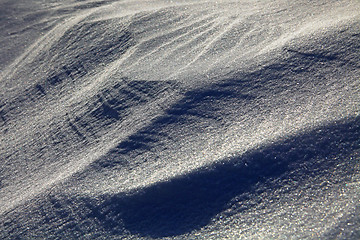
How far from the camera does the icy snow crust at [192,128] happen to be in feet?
3.22

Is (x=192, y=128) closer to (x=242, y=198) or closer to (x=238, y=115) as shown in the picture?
(x=238, y=115)

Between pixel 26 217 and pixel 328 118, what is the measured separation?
1.00m

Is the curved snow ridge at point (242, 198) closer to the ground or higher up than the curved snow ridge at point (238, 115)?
closer to the ground

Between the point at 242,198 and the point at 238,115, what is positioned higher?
the point at 238,115

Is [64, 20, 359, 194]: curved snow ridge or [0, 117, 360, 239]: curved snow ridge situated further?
[64, 20, 359, 194]: curved snow ridge

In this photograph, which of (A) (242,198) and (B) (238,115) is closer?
(A) (242,198)

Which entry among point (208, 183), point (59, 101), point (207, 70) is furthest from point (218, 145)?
point (59, 101)

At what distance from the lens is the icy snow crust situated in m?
0.98

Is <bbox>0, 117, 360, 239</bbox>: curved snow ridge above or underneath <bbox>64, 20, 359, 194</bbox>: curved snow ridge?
underneath

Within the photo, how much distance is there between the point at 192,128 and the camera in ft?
3.96

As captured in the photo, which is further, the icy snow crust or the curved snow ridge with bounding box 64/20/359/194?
the curved snow ridge with bounding box 64/20/359/194

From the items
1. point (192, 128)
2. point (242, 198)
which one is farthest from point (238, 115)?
point (242, 198)

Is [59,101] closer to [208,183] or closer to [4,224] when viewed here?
[4,224]

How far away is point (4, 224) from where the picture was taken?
1150mm
